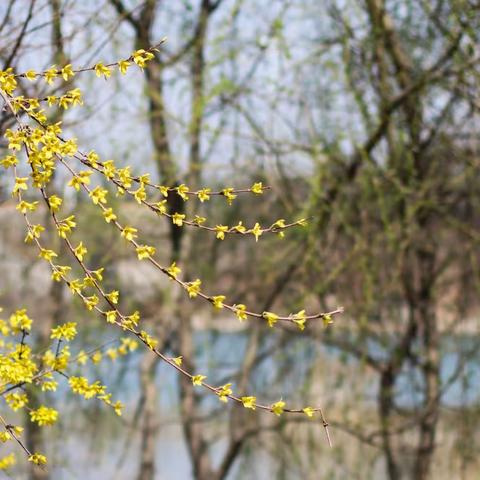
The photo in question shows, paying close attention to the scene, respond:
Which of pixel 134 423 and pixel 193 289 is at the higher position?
pixel 134 423

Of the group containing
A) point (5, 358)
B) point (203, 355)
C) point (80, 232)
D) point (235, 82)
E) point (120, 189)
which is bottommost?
point (5, 358)

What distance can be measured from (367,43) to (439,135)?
48 centimetres

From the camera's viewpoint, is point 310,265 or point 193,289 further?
point 310,265

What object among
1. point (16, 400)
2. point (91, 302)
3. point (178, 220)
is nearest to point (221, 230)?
point (178, 220)

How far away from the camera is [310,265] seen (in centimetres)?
385

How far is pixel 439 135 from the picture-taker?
12.3 ft

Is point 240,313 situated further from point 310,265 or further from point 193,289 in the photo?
point 310,265

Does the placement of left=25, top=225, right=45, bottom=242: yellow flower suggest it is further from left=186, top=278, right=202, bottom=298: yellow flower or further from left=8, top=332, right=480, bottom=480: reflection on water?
left=8, top=332, right=480, bottom=480: reflection on water

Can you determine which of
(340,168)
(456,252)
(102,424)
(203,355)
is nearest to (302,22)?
(340,168)

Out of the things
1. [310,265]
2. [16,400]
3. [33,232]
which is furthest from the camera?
[310,265]

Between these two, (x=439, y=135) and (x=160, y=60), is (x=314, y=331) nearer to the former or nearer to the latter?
(x=439, y=135)

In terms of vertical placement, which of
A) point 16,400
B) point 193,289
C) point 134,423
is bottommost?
point 16,400

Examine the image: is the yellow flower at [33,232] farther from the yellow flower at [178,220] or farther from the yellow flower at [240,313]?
the yellow flower at [240,313]

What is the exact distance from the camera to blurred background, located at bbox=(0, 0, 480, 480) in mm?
3730
